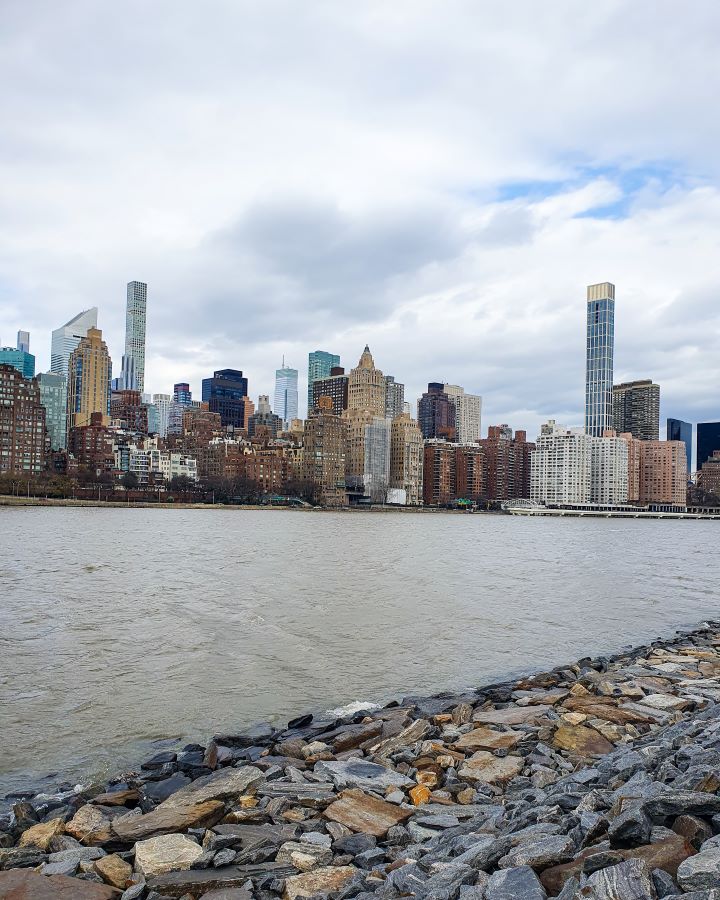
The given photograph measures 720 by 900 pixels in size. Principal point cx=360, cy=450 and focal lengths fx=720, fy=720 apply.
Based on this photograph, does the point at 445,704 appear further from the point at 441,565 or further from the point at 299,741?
the point at 441,565

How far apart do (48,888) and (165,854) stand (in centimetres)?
126

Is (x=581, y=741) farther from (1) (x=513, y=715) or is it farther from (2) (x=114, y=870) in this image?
(2) (x=114, y=870)

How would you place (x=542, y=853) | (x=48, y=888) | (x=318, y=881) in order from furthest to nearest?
(x=48, y=888) → (x=318, y=881) → (x=542, y=853)

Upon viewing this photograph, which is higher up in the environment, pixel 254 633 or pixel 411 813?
pixel 411 813

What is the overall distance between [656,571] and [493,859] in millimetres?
52509

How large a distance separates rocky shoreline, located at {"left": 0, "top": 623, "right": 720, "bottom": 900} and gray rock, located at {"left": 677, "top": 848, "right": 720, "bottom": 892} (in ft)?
0.06

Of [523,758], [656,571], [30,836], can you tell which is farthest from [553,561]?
[30,836]

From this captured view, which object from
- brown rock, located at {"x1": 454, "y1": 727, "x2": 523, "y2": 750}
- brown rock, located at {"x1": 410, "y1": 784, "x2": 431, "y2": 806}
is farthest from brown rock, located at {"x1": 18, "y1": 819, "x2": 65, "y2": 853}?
brown rock, located at {"x1": 454, "y1": 727, "x2": 523, "y2": 750}

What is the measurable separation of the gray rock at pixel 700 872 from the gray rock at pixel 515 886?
1.13m

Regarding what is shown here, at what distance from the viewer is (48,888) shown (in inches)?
308

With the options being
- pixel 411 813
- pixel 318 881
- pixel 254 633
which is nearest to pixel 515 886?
pixel 318 881

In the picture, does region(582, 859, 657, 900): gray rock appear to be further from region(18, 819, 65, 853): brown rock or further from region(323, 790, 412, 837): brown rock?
region(18, 819, 65, 853): brown rock

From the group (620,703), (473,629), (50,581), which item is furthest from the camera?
(50,581)

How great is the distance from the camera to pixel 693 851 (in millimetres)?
5957
